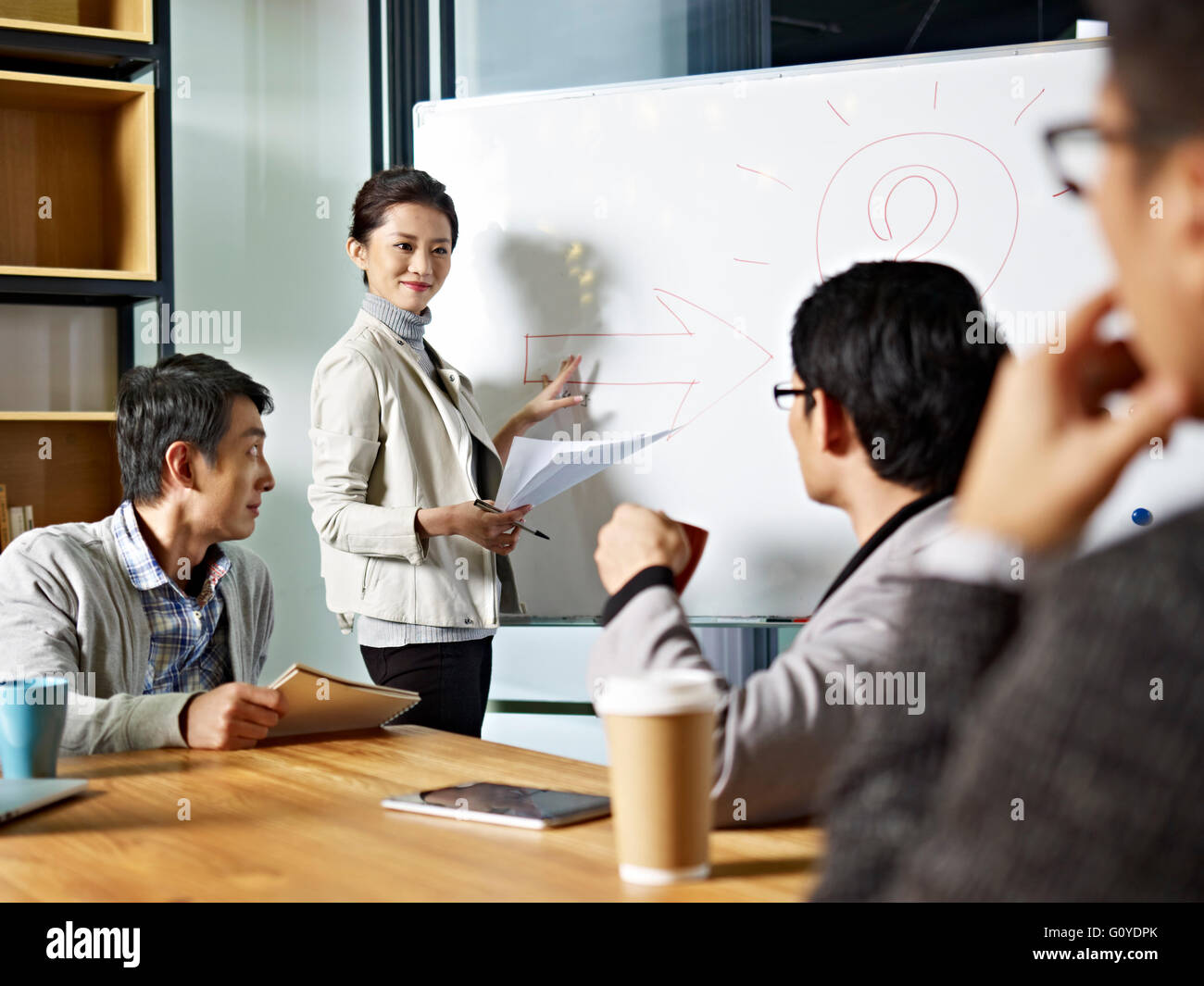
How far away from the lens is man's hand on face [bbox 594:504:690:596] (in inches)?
40.5

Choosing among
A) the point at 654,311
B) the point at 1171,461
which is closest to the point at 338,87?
the point at 654,311

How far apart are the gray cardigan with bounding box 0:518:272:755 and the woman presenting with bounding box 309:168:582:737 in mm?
516

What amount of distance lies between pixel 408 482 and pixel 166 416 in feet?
1.88

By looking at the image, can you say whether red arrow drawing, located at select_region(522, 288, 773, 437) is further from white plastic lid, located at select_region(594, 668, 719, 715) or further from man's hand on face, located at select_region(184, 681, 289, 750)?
white plastic lid, located at select_region(594, 668, 719, 715)

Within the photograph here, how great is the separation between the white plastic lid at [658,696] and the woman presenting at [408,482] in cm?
138

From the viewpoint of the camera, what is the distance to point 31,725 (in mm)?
1188

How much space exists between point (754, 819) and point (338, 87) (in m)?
2.77

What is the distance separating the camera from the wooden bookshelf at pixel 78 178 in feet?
8.76

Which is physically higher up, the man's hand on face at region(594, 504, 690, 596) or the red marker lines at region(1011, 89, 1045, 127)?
the red marker lines at region(1011, 89, 1045, 127)

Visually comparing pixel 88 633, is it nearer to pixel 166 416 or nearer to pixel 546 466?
pixel 166 416

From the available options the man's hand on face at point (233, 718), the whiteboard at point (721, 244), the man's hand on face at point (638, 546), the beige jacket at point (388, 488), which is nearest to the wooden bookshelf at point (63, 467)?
the beige jacket at point (388, 488)

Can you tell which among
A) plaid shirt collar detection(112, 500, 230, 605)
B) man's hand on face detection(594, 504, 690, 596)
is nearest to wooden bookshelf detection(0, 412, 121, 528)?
plaid shirt collar detection(112, 500, 230, 605)

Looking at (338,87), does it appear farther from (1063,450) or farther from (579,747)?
(1063,450)

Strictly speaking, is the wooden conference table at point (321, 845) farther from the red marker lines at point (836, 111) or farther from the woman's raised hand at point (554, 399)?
the red marker lines at point (836, 111)
